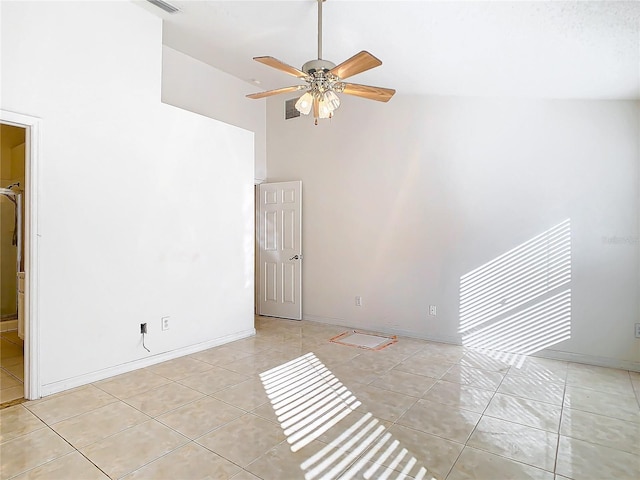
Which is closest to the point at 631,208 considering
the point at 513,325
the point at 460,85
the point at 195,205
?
the point at 513,325

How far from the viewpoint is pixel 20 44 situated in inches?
110

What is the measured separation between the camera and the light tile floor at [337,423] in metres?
2.05

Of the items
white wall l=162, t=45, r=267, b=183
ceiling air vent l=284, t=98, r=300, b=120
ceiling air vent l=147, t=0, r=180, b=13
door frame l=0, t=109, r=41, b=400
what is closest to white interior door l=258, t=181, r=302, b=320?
white wall l=162, t=45, r=267, b=183

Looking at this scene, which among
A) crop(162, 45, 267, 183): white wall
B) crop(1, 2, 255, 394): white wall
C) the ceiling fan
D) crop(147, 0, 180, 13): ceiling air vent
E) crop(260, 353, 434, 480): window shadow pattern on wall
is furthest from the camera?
crop(162, 45, 267, 183): white wall

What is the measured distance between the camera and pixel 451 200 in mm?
4438

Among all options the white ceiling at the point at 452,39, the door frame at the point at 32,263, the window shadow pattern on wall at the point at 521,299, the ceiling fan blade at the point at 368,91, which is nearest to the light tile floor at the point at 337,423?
the door frame at the point at 32,263

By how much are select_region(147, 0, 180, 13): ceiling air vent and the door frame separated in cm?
150

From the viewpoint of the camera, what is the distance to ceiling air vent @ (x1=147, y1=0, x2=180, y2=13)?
338 centimetres

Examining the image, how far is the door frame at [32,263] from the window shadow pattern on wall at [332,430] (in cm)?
175

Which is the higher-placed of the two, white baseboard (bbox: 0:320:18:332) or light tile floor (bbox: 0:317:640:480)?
white baseboard (bbox: 0:320:18:332)

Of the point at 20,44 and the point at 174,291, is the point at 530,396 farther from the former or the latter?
the point at 20,44

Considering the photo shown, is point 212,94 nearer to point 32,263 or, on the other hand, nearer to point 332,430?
point 32,263

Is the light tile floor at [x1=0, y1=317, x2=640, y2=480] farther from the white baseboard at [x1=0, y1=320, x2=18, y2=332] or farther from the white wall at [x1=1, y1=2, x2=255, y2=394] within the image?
the white baseboard at [x1=0, y1=320, x2=18, y2=332]

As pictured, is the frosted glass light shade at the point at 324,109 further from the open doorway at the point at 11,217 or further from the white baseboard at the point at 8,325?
the white baseboard at the point at 8,325
